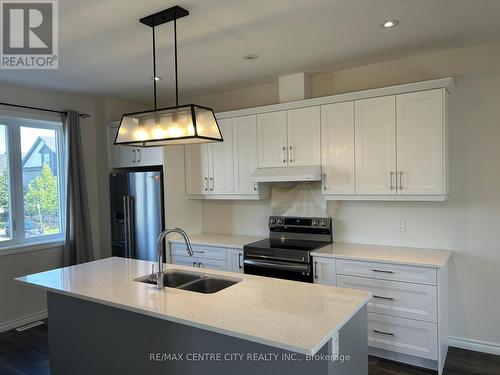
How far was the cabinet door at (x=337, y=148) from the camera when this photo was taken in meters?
3.37

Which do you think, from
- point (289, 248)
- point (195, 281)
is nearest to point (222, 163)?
point (289, 248)

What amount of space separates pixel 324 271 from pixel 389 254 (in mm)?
569

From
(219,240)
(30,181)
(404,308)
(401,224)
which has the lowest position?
(404,308)

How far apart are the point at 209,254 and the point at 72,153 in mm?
1969

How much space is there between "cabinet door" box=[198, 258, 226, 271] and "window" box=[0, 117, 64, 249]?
1789 millimetres

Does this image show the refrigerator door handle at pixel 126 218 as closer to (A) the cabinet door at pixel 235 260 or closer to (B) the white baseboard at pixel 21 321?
(B) the white baseboard at pixel 21 321

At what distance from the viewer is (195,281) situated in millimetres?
2615

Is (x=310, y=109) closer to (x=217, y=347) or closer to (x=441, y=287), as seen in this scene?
(x=441, y=287)

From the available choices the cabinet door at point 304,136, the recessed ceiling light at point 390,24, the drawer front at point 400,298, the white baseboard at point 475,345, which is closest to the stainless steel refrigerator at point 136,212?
the cabinet door at point 304,136

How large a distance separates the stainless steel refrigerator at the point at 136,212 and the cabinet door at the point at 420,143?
2.53 m

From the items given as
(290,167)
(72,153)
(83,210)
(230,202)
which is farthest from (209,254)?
(72,153)

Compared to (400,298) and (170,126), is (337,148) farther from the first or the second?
(170,126)

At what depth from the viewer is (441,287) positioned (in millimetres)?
2854

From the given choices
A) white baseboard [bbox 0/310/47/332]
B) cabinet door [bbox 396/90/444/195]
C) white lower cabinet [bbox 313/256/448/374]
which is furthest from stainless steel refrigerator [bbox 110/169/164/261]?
cabinet door [bbox 396/90/444/195]
